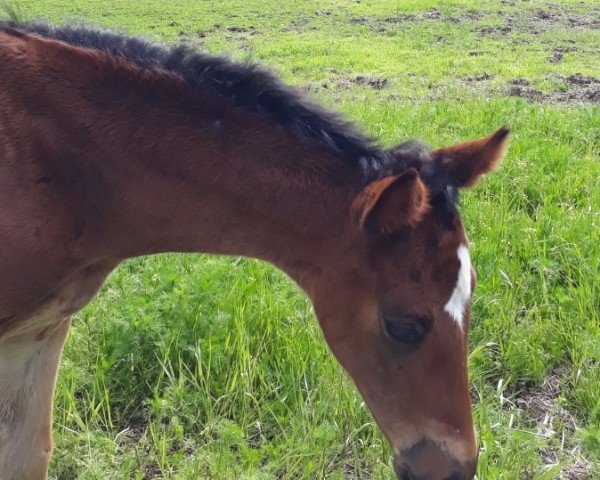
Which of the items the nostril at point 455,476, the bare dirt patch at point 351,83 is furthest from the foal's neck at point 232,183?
the bare dirt patch at point 351,83

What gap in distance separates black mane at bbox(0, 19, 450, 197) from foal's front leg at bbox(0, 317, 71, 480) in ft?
3.40

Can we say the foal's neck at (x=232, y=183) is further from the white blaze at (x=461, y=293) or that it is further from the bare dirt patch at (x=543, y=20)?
the bare dirt patch at (x=543, y=20)

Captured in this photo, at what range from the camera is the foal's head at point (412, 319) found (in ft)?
6.76

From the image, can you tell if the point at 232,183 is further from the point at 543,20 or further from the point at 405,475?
the point at 543,20

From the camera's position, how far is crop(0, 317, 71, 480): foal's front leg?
8.75ft

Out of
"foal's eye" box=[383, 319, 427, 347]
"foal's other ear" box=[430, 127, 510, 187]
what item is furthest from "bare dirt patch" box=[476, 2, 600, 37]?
"foal's eye" box=[383, 319, 427, 347]

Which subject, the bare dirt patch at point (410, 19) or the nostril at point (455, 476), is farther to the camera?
the bare dirt patch at point (410, 19)

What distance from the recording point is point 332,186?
7.39 ft

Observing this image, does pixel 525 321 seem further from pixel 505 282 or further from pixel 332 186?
pixel 332 186

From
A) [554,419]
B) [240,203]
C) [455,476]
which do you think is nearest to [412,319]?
[455,476]

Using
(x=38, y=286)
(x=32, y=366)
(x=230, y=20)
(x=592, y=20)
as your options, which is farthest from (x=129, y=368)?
(x=592, y=20)

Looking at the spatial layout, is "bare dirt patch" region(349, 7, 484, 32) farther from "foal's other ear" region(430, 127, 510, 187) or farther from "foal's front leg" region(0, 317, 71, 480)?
"foal's front leg" region(0, 317, 71, 480)

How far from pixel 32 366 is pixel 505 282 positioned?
241 centimetres

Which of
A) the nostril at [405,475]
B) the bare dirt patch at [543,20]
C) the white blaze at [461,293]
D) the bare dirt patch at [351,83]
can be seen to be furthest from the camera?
the bare dirt patch at [543,20]
